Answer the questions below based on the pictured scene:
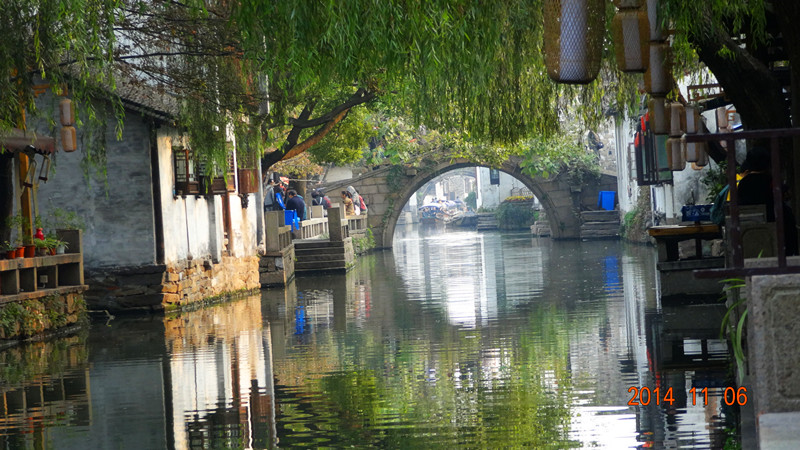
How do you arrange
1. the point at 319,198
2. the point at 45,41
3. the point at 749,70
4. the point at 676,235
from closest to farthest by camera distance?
the point at 45,41 → the point at 749,70 → the point at 676,235 → the point at 319,198

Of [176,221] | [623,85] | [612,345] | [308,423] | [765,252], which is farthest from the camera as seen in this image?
[176,221]

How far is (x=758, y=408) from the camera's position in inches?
192

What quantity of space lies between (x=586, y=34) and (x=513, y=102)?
8.17 meters

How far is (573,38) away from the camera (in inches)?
247

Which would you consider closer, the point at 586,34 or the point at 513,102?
the point at 586,34

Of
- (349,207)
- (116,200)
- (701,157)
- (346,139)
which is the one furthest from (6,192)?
(349,207)

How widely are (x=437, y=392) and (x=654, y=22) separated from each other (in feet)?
9.92

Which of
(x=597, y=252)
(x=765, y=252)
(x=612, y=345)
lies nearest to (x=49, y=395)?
(x=612, y=345)

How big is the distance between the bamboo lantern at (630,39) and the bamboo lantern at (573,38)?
771mm

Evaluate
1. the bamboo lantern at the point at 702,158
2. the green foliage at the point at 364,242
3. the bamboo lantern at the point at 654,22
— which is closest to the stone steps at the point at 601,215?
the green foliage at the point at 364,242

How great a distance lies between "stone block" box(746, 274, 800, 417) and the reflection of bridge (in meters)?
33.5

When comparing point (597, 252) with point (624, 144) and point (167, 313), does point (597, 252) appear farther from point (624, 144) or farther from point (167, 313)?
point (167, 313)

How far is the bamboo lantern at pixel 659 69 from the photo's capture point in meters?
8.04
